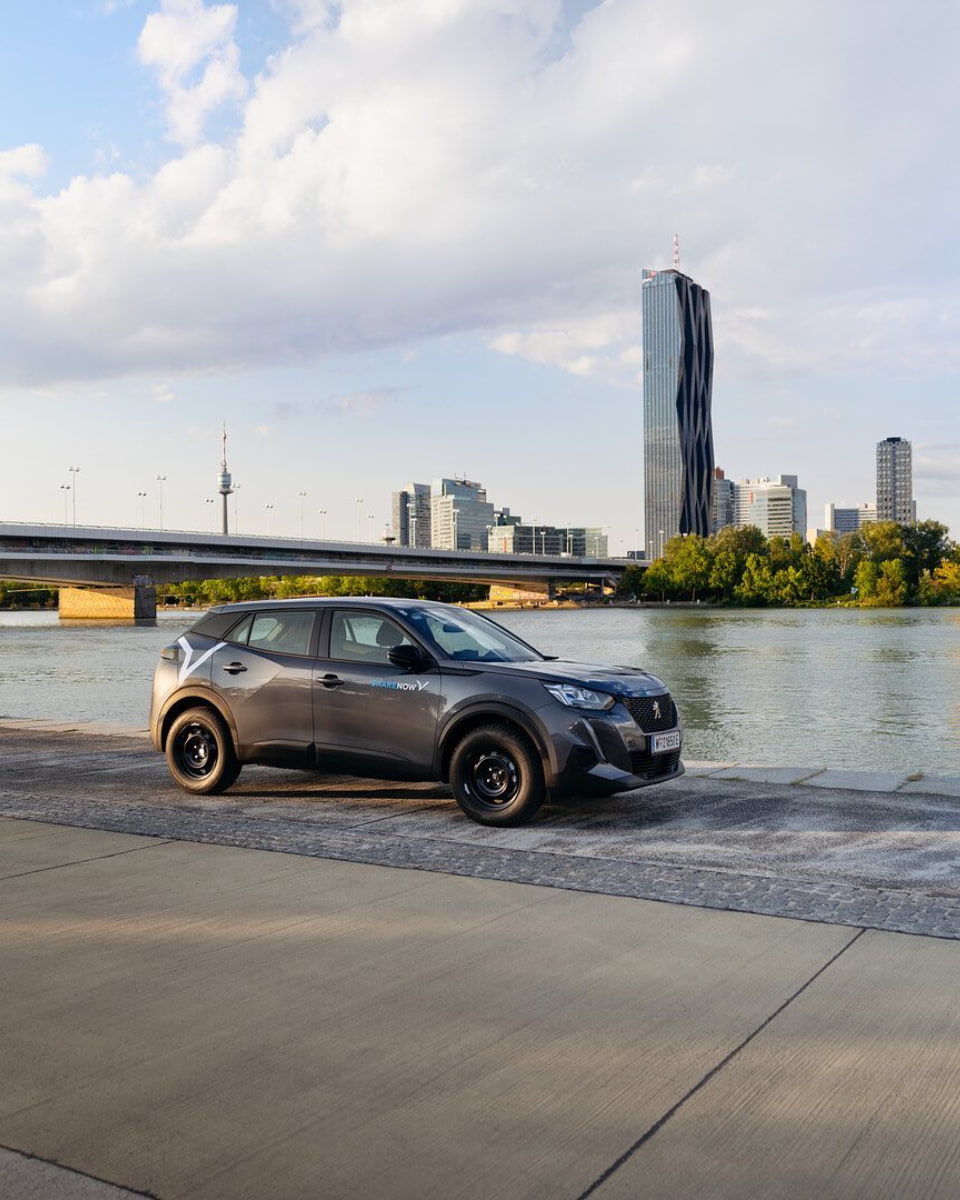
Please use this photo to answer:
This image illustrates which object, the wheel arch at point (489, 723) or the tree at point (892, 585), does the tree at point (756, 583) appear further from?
the wheel arch at point (489, 723)

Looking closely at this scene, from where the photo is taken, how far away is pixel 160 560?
93.0 meters

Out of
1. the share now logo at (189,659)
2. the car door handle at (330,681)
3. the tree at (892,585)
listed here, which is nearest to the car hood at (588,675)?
the car door handle at (330,681)

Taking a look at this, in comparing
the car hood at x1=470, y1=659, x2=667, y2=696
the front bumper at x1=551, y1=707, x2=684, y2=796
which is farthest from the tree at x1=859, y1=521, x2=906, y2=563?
the front bumper at x1=551, y1=707, x2=684, y2=796

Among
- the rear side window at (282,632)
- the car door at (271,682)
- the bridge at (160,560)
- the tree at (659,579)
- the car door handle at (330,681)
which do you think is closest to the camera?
the car door handle at (330,681)

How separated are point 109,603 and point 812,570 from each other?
7626 centimetres

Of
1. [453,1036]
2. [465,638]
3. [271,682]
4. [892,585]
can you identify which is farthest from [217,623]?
[892,585]

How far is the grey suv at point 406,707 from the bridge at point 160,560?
78280 millimetres

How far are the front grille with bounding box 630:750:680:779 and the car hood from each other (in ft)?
1.48

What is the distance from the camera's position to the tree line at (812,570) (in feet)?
406

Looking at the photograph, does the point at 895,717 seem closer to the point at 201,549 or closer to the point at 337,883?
the point at 337,883

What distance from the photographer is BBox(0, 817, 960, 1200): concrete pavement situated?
324 centimetres

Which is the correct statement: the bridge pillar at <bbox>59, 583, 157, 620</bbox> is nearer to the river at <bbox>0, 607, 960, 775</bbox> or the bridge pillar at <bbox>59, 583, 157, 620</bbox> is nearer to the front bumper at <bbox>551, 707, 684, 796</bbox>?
the river at <bbox>0, 607, 960, 775</bbox>

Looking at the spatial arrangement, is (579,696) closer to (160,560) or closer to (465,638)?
(465,638)

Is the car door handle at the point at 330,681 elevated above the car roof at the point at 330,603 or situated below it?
below
